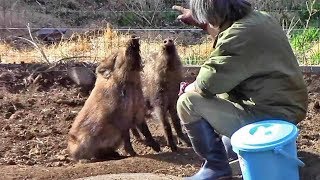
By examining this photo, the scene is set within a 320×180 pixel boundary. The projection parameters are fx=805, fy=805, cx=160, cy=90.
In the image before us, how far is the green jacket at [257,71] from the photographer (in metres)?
5.55

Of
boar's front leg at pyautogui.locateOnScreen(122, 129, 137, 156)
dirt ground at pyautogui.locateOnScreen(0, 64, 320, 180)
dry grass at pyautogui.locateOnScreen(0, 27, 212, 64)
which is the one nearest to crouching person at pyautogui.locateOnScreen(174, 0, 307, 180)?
dirt ground at pyautogui.locateOnScreen(0, 64, 320, 180)

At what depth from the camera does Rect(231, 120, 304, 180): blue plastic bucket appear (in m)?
5.02

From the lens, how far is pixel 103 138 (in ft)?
24.8

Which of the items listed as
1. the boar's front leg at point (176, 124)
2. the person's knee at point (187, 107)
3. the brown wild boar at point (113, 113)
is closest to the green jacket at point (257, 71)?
the person's knee at point (187, 107)

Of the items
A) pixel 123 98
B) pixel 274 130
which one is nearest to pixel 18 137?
pixel 123 98

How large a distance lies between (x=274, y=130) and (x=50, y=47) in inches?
295

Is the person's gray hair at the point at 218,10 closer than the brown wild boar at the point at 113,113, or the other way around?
the person's gray hair at the point at 218,10

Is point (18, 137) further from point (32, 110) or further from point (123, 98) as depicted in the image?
point (123, 98)

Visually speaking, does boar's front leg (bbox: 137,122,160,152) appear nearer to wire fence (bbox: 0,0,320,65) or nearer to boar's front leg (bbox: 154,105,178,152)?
boar's front leg (bbox: 154,105,178,152)

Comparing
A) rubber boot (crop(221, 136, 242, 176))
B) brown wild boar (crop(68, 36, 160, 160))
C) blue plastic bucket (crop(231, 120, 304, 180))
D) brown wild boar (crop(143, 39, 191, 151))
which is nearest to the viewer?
blue plastic bucket (crop(231, 120, 304, 180))

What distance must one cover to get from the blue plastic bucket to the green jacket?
52cm

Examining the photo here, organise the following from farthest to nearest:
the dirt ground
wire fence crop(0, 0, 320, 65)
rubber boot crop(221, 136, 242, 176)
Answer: wire fence crop(0, 0, 320, 65) < the dirt ground < rubber boot crop(221, 136, 242, 176)

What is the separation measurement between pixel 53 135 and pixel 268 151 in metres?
3.91

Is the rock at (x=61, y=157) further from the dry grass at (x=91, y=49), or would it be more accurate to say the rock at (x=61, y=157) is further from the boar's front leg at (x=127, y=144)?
the dry grass at (x=91, y=49)
